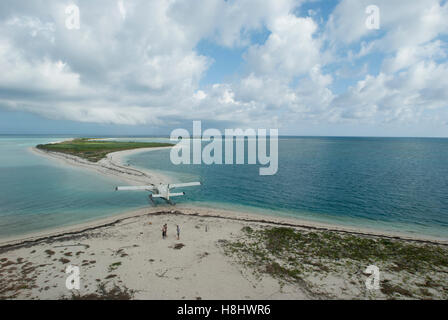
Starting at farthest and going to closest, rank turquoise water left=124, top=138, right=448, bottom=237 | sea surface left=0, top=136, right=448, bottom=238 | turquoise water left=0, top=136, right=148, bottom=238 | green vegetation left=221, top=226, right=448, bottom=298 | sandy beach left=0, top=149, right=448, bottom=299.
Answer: turquoise water left=124, top=138, right=448, bottom=237 < sea surface left=0, top=136, right=448, bottom=238 < turquoise water left=0, top=136, right=148, bottom=238 < green vegetation left=221, top=226, right=448, bottom=298 < sandy beach left=0, top=149, right=448, bottom=299

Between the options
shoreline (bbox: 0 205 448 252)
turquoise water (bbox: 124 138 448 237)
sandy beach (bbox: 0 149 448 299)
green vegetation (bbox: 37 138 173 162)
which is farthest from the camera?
green vegetation (bbox: 37 138 173 162)

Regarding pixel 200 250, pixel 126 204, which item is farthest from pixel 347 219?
pixel 126 204

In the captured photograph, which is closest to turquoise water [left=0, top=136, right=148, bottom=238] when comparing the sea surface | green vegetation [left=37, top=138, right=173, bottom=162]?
the sea surface

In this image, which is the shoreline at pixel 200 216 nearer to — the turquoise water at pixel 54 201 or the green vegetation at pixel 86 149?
the turquoise water at pixel 54 201

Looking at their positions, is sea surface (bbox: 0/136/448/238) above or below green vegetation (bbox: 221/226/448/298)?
above

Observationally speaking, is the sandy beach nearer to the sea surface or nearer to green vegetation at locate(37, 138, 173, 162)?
the sea surface

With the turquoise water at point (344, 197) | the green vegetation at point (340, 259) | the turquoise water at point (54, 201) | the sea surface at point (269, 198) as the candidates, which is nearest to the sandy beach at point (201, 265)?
the green vegetation at point (340, 259)
